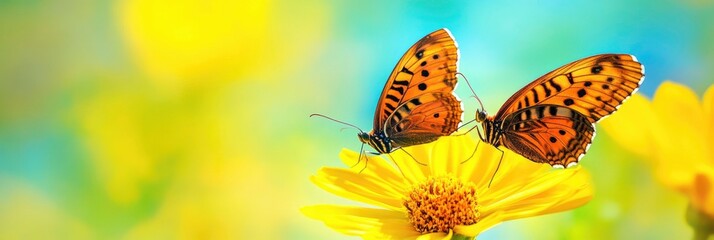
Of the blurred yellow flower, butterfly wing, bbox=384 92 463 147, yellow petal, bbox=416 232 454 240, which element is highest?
the blurred yellow flower

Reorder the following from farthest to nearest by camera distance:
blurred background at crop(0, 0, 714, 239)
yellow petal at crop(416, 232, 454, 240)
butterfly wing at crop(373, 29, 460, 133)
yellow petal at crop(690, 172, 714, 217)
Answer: blurred background at crop(0, 0, 714, 239)
butterfly wing at crop(373, 29, 460, 133)
yellow petal at crop(416, 232, 454, 240)
yellow petal at crop(690, 172, 714, 217)

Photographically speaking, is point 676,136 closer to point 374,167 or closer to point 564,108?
point 564,108

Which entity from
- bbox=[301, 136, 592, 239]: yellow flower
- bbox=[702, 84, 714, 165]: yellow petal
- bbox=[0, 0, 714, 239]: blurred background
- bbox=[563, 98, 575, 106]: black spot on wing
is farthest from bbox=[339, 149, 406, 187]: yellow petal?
bbox=[702, 84, 714, 165]: yellow petal

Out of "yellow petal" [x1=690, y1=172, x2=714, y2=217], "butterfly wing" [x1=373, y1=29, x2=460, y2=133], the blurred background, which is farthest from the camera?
the blurred background

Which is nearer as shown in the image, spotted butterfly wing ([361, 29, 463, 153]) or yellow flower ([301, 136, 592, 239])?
yellow flower ([301, 136, 592, 239])

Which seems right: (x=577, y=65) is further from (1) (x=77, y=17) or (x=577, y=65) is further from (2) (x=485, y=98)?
(1) (x=77, y=17)

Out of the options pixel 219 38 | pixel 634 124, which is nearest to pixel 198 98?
pixel 219 38

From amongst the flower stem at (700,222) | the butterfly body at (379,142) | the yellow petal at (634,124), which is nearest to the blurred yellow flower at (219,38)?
the butterfly body at (379,142)

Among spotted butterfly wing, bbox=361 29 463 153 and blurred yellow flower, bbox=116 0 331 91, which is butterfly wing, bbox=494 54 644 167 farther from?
blurred yellow flower, bbox=116 0 331 91

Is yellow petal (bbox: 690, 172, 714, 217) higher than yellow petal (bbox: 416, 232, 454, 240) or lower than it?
higher
